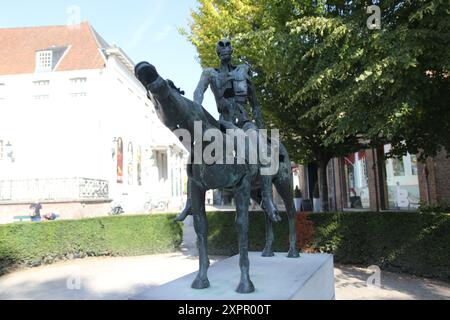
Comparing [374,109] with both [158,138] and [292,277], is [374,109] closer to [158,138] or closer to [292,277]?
[292,277]

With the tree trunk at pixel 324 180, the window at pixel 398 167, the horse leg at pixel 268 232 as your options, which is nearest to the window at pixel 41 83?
the tree trunk at pixel 324 180

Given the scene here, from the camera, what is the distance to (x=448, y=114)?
25.3 ft

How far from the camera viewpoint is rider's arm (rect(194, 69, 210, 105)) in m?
4.04

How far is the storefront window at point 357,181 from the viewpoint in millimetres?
20422

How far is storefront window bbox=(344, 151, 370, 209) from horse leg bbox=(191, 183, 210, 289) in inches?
701

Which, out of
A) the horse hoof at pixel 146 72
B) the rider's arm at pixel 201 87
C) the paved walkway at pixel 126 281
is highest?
the rider's arm at pixel 201 87

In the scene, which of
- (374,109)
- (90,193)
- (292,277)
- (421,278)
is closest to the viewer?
(292,277)

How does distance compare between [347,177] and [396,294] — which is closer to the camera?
[396,294]

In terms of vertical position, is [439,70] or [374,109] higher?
[439,70]

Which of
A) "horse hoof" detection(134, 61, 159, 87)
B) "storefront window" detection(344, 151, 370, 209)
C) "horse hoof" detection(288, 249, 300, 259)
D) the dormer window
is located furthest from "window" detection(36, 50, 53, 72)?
"horse hoof" detection(134, 61, 159, 87)

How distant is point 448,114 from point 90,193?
57.7 feet

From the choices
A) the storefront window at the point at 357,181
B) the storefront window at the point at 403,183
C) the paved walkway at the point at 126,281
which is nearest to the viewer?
the paved walkway at the point at 126,281

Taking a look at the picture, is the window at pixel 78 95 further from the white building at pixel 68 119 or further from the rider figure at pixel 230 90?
the rider figure at pixel 230 90

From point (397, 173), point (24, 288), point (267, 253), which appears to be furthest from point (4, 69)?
point (267, 253)
